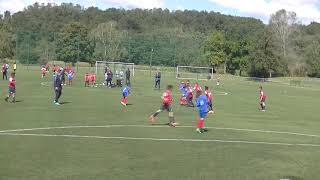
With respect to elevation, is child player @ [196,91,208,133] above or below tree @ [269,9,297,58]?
below

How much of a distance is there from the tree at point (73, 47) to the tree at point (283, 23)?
1701 inches

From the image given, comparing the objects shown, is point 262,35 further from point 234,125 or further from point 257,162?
point 257,162

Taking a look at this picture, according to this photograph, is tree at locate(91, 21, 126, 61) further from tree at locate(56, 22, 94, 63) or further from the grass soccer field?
the grass soccer field

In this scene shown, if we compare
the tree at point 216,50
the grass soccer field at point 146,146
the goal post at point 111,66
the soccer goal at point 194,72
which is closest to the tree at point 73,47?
the goal post at point 111,66

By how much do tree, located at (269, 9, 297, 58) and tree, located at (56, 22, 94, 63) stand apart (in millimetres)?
43217

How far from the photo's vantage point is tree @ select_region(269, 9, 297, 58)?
12181 cm

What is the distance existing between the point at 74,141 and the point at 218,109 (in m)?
18.2

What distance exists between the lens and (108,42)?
404ft

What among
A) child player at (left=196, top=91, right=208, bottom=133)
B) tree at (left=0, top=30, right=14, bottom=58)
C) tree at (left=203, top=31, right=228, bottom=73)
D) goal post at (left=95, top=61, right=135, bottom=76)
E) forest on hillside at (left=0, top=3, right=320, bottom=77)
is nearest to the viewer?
child player at (left=196, top=91, right=208, bottom=133)

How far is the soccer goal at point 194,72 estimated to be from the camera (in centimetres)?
9400

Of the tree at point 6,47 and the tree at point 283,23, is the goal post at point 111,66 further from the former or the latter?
the tree at point 283,23

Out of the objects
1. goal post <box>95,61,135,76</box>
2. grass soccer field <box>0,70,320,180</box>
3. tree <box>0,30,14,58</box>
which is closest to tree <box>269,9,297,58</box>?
goal post <box>95,61,135,76</box>

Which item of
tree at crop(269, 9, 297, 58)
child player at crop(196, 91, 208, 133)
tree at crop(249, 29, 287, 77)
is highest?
tree at crop(269, 9, 297, 58)

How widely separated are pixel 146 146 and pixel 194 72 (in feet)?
268
